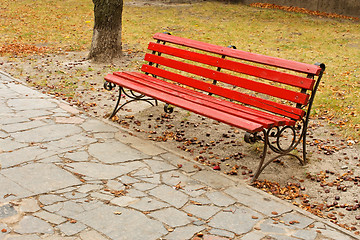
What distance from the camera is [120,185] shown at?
4.26 meters

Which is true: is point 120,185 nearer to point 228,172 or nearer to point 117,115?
point 228,172

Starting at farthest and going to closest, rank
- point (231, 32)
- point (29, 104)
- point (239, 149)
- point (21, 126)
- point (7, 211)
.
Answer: point (231, 32) → point (29, 104) → point (21, 126) → point (239, 149) → point (7, 211)

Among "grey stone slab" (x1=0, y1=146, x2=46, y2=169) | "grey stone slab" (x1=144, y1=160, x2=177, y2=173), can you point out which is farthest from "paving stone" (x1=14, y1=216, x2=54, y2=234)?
"grey stone slab" (x1=144, y1=160, x2=177, y2=173)

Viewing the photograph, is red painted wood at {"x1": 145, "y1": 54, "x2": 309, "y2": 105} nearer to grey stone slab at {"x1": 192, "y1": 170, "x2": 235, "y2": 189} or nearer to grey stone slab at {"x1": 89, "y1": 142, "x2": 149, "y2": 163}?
grey stone slab at {"x1": 192, "y1": 170, "x2": 235, "y2": 189}

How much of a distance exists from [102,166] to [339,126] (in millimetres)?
3212

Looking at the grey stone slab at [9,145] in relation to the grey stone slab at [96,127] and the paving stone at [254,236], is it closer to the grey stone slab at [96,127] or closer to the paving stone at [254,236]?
the grey stone slab at [96,127]

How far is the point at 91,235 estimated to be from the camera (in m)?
3.43

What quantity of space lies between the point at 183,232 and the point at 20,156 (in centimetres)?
211

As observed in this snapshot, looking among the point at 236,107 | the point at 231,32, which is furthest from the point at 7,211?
the point at 231,32

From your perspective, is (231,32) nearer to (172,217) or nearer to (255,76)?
(255,76)

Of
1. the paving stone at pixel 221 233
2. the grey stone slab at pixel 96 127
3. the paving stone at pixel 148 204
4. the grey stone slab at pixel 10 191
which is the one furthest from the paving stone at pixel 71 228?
the grey stone slab at pixel 96 127

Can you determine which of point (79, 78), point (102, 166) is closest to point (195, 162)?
point (102, 166)

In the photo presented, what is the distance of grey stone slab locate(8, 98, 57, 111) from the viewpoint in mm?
6316

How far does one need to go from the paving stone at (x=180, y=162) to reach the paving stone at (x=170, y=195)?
491 mm
